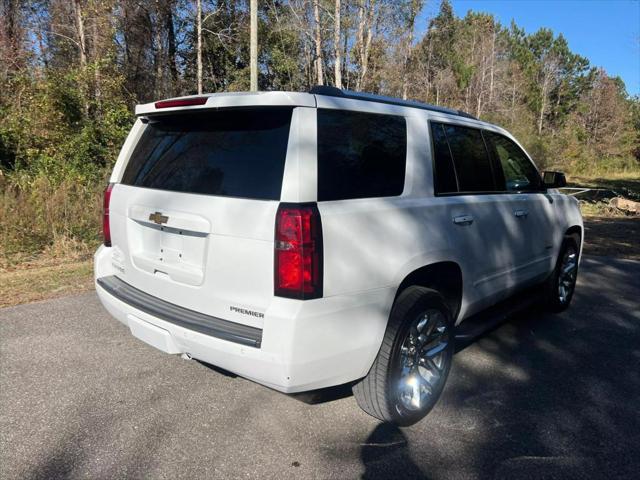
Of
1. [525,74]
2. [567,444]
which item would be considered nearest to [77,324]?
[567,444]

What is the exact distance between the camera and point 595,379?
374 centimetres

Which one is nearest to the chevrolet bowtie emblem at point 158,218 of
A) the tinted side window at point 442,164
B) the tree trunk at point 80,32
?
the tinted side window at point 442,164

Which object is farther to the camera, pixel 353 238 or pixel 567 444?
pixel 567 444

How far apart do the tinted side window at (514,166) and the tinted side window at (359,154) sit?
1453mm

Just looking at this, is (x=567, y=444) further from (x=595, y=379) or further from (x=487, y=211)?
(x=487, y=211)

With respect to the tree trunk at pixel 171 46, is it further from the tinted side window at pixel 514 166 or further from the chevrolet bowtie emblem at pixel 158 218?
the chevrolet bowtie emblem at pixel 158 218

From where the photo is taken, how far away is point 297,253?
237 cm

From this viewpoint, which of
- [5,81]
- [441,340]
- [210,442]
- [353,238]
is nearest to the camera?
[353,238]

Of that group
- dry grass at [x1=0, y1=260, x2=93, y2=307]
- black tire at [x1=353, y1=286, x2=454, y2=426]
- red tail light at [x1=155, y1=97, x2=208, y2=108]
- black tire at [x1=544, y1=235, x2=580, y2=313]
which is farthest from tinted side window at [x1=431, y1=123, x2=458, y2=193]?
dry grass at [x1=0, y1=260, x2=93, y2=307]

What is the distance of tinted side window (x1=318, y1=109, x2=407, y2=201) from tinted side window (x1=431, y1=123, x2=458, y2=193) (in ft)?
1.16

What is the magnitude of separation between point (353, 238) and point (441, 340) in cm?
121

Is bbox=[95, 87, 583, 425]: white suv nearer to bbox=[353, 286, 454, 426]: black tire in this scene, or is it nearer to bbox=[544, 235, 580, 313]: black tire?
bbox=[353, 286, 454, 426]: black tire

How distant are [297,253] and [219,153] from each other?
2.73 feet

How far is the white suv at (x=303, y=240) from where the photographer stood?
242cm
